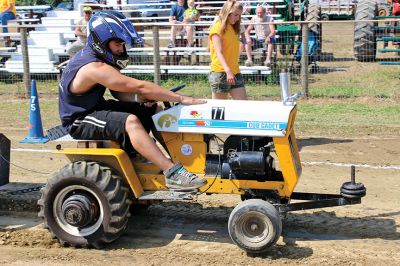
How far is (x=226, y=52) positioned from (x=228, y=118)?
119 inches

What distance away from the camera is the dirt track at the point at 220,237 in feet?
18.1

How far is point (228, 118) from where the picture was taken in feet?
18.6

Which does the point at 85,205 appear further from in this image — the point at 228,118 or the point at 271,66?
the point at 271,66

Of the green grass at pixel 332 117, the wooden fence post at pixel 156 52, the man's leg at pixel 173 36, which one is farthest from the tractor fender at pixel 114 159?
the man's leg at pixel 173 36

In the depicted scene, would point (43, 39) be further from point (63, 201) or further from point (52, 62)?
point (63, 201)

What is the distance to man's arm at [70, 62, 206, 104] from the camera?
567 centimetres

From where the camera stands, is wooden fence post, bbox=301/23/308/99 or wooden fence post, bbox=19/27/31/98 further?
wooden fence post, bbox=19/27/31/98

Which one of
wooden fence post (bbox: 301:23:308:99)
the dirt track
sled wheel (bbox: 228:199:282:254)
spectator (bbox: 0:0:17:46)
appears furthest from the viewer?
spectator (bbox: 0:0:17:46)

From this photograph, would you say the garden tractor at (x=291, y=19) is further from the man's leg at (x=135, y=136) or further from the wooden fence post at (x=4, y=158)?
the man's leg at (x=135, y=136)

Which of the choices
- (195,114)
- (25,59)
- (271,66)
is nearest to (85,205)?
(195,114)

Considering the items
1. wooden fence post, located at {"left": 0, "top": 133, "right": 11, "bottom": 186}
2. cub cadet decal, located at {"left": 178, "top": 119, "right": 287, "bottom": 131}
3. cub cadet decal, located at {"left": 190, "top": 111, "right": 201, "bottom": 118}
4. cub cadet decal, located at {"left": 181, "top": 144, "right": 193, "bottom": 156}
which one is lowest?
wooden fence post, located at {"left": 0, "top": 133, "right": 11, "bottom": 186}

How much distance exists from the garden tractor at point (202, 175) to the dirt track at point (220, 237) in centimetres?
21

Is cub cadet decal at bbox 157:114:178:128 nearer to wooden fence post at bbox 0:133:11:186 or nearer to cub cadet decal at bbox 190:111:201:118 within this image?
cub cadet decal at bbox 190:111:201:118

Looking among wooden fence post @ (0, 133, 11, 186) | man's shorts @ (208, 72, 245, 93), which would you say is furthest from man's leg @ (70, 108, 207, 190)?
man's shorts @ (208, 72, 245, 93)
